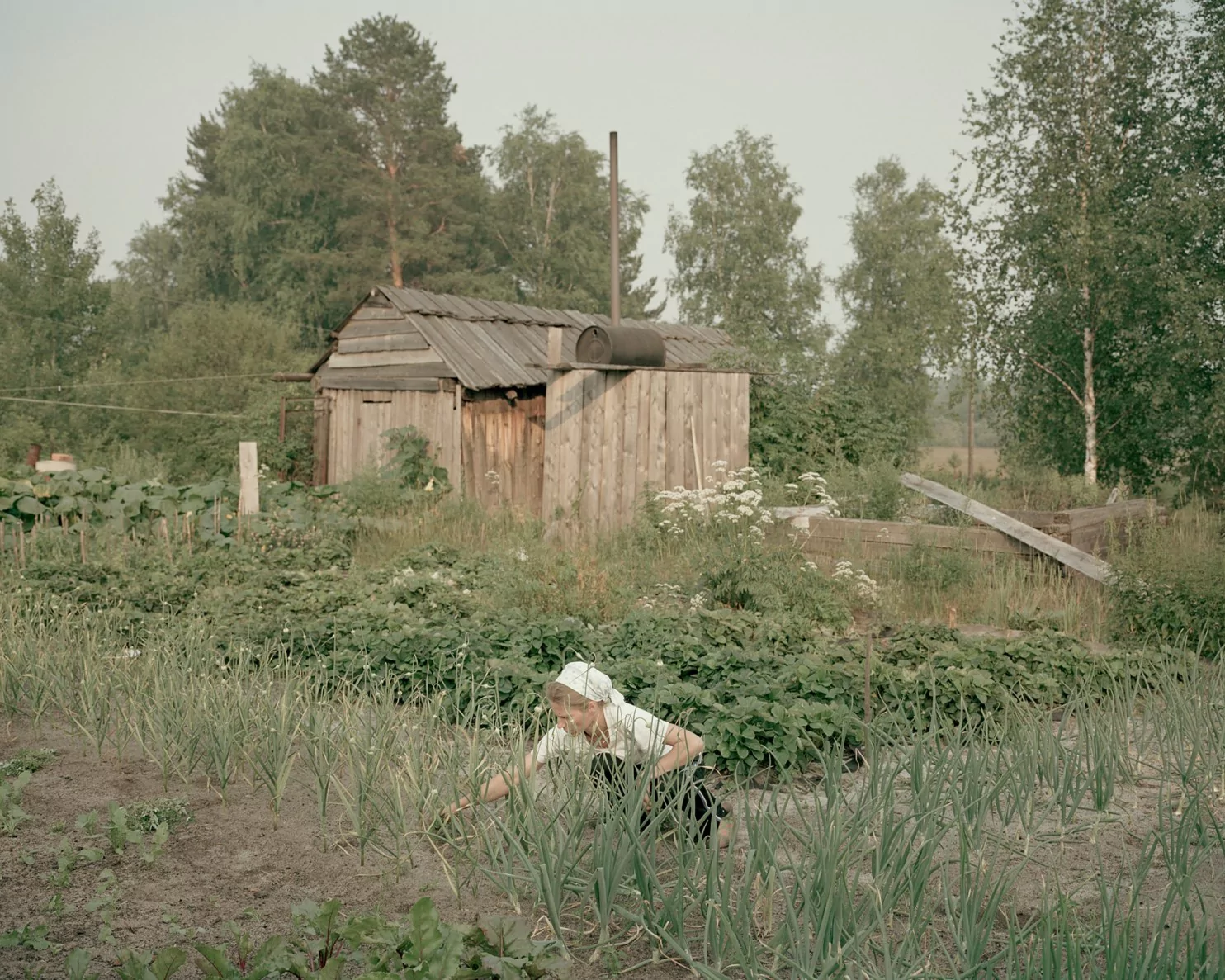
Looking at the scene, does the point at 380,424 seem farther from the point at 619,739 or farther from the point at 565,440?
the point at 619,739

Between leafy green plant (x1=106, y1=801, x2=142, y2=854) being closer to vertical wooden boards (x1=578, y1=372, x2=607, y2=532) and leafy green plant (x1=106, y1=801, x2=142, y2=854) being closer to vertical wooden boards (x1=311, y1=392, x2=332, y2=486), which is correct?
vertical wooden boards (x1=578, y1=372, x2=607, y2=532)

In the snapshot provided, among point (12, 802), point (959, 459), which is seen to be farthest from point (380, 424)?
point (959, 459)

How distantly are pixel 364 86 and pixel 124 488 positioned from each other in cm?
2590

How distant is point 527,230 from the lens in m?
37.1

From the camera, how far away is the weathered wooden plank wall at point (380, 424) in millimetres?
15180

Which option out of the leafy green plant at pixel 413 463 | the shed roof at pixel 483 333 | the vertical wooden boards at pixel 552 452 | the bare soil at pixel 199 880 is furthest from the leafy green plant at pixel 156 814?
the shed roof at pixel 483 333

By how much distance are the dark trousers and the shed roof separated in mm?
11393

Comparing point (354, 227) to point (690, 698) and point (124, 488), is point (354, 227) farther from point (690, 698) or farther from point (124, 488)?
point (690, 698)

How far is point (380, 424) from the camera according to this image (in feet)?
54.1

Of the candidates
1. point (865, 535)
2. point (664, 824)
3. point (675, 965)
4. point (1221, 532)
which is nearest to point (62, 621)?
point (664, 824)

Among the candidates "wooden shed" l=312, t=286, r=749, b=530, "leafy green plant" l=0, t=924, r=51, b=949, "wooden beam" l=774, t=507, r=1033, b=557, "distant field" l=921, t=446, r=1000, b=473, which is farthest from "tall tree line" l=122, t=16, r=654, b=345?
"leafy green plant" l=0, t=924, r=51, b=949

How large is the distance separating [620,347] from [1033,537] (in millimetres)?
4763

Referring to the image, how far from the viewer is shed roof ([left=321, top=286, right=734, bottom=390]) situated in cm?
1532

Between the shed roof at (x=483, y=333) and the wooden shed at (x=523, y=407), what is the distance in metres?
0.03
